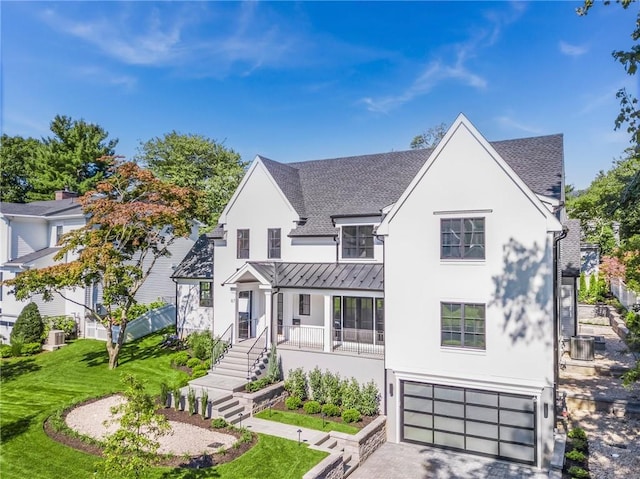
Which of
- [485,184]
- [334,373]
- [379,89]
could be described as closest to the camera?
[485,184]

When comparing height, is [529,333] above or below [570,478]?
above

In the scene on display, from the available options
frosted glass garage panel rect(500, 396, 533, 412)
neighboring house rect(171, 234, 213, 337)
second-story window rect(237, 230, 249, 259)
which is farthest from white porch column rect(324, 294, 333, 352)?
neighboring house rect(171, 234, 213, 337)

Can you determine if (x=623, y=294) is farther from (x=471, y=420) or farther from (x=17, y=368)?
(x=17, y=368)

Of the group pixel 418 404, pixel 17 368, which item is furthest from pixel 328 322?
pixel 17 368

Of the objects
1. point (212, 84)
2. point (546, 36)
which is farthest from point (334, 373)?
point (212, 84)

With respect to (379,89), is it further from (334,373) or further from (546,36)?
(334,373)

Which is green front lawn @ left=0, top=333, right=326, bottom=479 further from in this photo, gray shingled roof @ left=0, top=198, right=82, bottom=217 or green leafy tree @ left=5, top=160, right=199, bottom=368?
gray shingled roof @ left=0, top=198, right=82, bottom=217

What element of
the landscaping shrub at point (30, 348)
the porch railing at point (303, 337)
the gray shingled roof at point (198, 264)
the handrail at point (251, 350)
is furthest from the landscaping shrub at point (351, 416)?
the landscaping shrub at point (30, 348)
